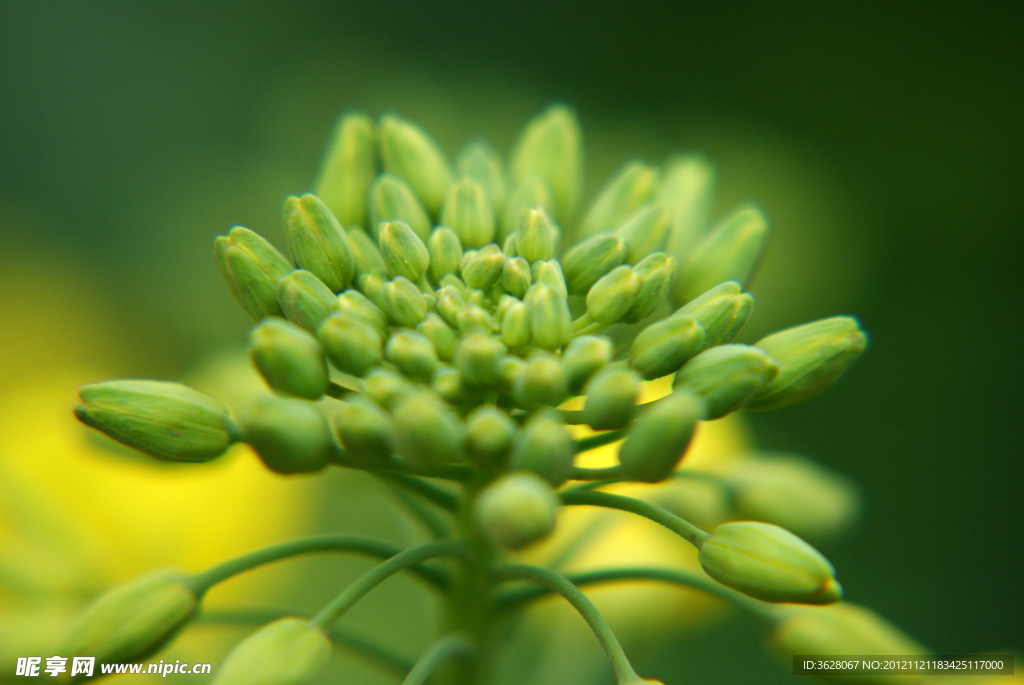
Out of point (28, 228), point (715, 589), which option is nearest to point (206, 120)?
point (28, 228)

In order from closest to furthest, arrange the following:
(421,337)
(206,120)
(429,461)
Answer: (429,461)
(421,337)
(206,120)

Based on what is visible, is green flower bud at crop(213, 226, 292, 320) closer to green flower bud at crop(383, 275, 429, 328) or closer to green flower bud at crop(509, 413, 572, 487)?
green flower bud at crop(383, 275, 429, 328)

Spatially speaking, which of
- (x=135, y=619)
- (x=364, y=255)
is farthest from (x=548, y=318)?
(x=135, y=619)

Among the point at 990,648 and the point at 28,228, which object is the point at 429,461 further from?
the point at 28,228

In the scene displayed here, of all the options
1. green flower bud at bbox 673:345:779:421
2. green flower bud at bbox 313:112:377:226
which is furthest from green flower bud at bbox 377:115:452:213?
green flower bud at bbox 673:345:779:421

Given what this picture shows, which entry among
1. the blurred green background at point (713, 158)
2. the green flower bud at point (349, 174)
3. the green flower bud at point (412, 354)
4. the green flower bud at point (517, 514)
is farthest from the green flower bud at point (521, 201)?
the blurred green background at point (713, 158)

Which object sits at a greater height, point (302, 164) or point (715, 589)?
point (302, 164)

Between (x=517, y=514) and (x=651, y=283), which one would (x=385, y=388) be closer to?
(x=517, y=514)
